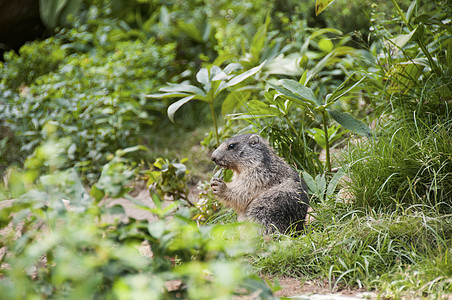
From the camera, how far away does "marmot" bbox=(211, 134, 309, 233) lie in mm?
3888

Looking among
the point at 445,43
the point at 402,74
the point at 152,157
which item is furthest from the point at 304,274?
the point at 152,157

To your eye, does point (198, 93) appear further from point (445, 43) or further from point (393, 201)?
point (445, 43)

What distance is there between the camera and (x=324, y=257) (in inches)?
126

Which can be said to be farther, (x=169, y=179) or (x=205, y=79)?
(x=169, y=179)

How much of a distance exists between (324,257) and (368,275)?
34cm

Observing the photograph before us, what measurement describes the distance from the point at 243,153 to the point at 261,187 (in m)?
0.40

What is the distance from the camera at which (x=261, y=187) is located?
421 cm

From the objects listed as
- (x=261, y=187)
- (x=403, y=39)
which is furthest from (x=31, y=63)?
(x=403, y=39)

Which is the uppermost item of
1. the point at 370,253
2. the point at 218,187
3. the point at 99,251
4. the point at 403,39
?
the point at 403,39

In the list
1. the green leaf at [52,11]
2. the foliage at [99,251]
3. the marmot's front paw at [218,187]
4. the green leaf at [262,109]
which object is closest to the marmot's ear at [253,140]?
the green leaf at [262,109]

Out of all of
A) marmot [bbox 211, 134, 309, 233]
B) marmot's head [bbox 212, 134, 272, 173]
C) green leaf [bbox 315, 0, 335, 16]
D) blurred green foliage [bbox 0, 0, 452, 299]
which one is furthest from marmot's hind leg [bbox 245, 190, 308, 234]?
green leaf [bbox 315, 0, 335, 16]

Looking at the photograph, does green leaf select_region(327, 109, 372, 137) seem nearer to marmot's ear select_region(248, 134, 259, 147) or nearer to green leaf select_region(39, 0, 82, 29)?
marmot's ear select_region(248, 134, 259, 147)

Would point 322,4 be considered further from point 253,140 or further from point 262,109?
point 253,140

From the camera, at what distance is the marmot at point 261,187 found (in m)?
3.89
